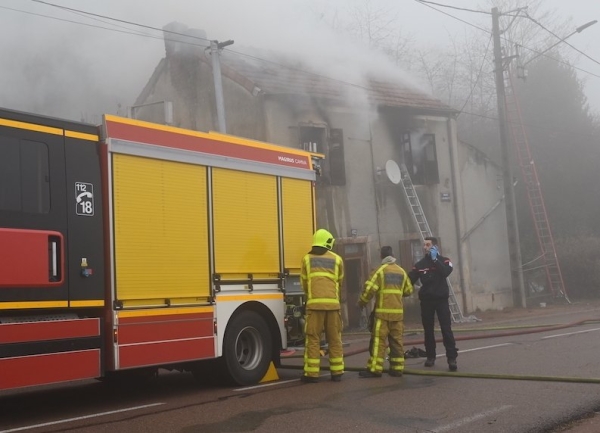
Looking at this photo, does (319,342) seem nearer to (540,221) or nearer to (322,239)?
(322,239)

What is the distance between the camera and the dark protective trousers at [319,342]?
880 cm

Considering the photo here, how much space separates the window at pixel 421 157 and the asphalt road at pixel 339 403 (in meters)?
11.8

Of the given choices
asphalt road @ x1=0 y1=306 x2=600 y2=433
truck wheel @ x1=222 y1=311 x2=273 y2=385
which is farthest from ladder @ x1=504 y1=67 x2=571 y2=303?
truck wheel @ x1=222 y1=311 x2=273 y2=385

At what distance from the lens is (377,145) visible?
20781 mm

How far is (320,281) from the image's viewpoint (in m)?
8.90

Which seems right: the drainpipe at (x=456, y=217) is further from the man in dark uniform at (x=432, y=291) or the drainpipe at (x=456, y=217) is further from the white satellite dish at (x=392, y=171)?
the man in dark uniform at (x=432, y=291)

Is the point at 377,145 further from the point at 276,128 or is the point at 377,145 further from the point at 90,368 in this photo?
the point at 90,368

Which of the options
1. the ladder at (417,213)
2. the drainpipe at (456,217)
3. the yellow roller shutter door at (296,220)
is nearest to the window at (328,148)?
the ladder at (417,213)

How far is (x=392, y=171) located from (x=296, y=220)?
34.8 ft

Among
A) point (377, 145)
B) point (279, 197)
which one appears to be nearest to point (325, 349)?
point (279, 197)

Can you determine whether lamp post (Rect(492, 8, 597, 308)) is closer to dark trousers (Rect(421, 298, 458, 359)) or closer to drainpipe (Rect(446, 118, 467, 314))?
drainpipe (Rect(446, 118, 467, 314))

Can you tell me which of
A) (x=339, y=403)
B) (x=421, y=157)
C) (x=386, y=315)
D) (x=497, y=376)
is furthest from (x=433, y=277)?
(x=421, y=157)

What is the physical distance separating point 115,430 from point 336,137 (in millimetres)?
14034

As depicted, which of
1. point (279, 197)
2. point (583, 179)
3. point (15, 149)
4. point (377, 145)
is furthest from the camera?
point (583, 179)
